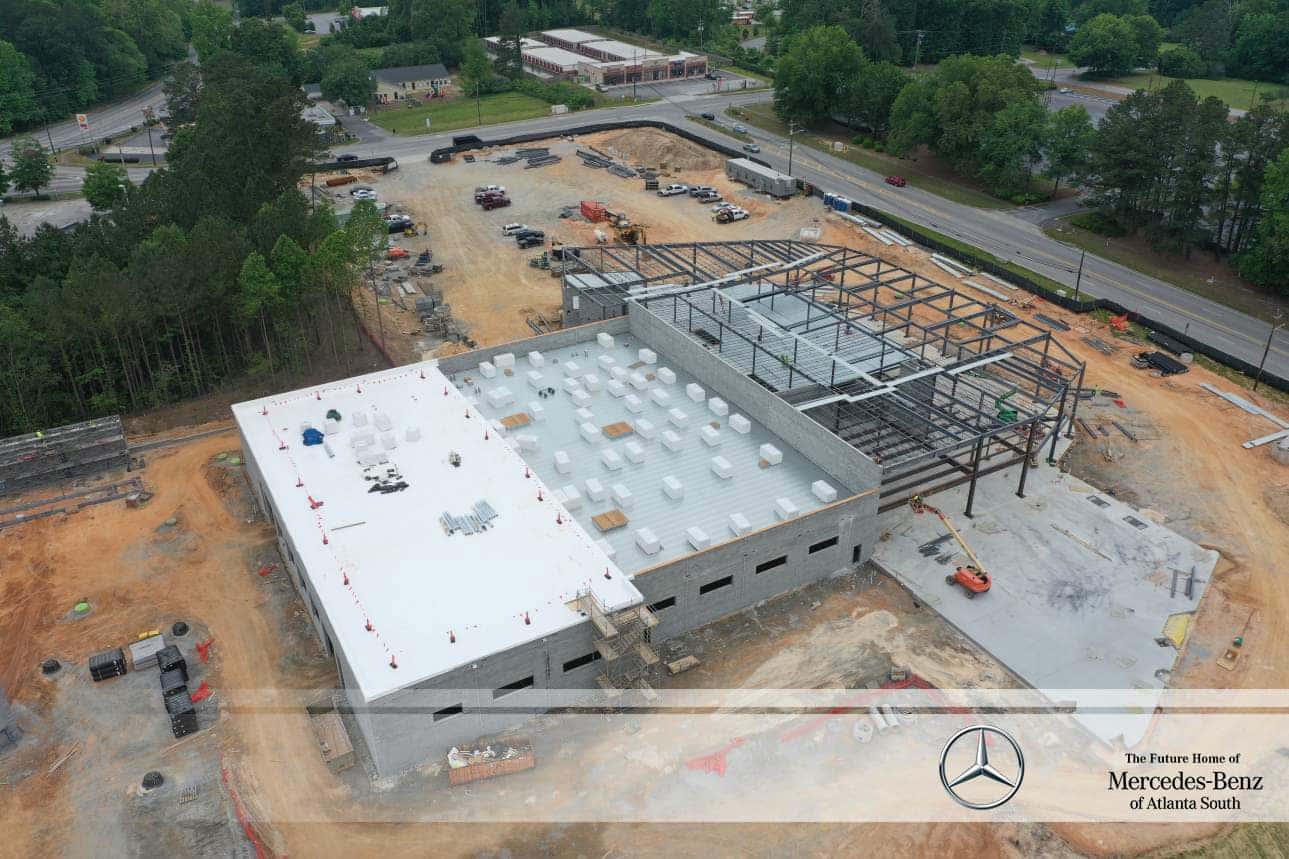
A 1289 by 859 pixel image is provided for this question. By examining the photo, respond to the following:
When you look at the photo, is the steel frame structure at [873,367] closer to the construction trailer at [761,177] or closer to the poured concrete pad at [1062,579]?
the poured concrete pad at [1062,579]

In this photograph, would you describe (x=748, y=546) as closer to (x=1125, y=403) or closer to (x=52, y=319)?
(x=1125, y=403)

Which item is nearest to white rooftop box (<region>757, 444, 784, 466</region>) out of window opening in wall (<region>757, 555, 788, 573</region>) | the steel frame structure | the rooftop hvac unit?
the steel frame structure

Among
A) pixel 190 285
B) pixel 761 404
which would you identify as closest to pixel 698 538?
pixel 761 404

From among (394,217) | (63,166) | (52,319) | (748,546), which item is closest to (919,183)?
(394,217)

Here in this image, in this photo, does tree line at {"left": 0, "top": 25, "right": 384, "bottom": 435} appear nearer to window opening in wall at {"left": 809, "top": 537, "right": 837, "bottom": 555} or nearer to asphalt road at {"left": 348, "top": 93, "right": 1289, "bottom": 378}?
window opening in wall at {"left": 809, "top": 537, "right": 837, "bottom": 555}

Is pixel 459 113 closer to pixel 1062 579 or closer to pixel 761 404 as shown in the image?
pixel 761 404
